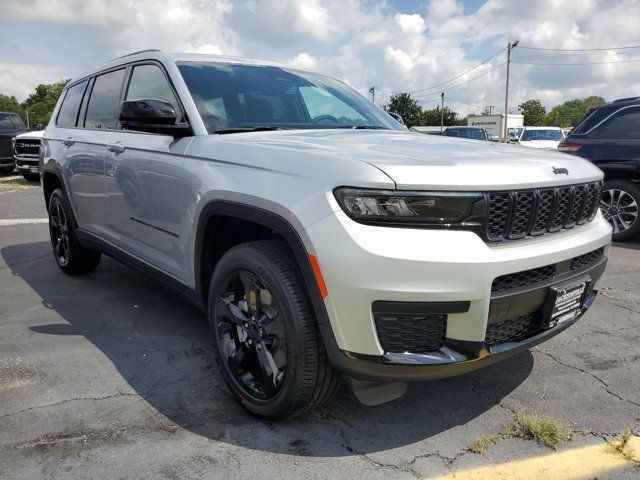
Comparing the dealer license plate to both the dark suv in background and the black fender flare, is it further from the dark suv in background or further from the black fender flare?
the dark suv in background

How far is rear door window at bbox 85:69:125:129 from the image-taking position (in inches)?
155

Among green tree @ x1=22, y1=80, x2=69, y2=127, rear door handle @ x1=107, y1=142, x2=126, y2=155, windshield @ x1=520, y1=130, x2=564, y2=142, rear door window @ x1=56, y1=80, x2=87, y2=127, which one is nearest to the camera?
rear door handle @ x1=107, y1=142, x2=126, y2=155

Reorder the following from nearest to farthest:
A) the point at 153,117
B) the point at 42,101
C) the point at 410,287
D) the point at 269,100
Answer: the point at 410,287, the point at 153,117, the point at 269,100, the point at 42,101

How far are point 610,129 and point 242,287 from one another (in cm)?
589

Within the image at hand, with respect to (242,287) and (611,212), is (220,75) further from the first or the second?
(611,212)

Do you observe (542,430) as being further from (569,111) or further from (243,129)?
(569,111)

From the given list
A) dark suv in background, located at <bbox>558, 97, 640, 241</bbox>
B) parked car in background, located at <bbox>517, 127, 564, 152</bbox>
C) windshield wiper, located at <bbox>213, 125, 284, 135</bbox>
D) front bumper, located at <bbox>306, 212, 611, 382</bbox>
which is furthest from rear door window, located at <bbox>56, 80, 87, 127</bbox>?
parked car in background, located at <bbox>517, 127, 564, 152</bbox>

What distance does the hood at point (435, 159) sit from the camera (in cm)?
203

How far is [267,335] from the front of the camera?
244cm

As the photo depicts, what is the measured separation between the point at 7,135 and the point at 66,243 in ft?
44.2

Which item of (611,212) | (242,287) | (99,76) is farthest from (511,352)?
(611,212)

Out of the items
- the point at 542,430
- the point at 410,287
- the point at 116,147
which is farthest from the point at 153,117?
the point at 542,430

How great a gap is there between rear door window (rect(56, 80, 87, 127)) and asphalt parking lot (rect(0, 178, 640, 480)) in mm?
1845

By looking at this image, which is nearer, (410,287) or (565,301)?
(410,287)
